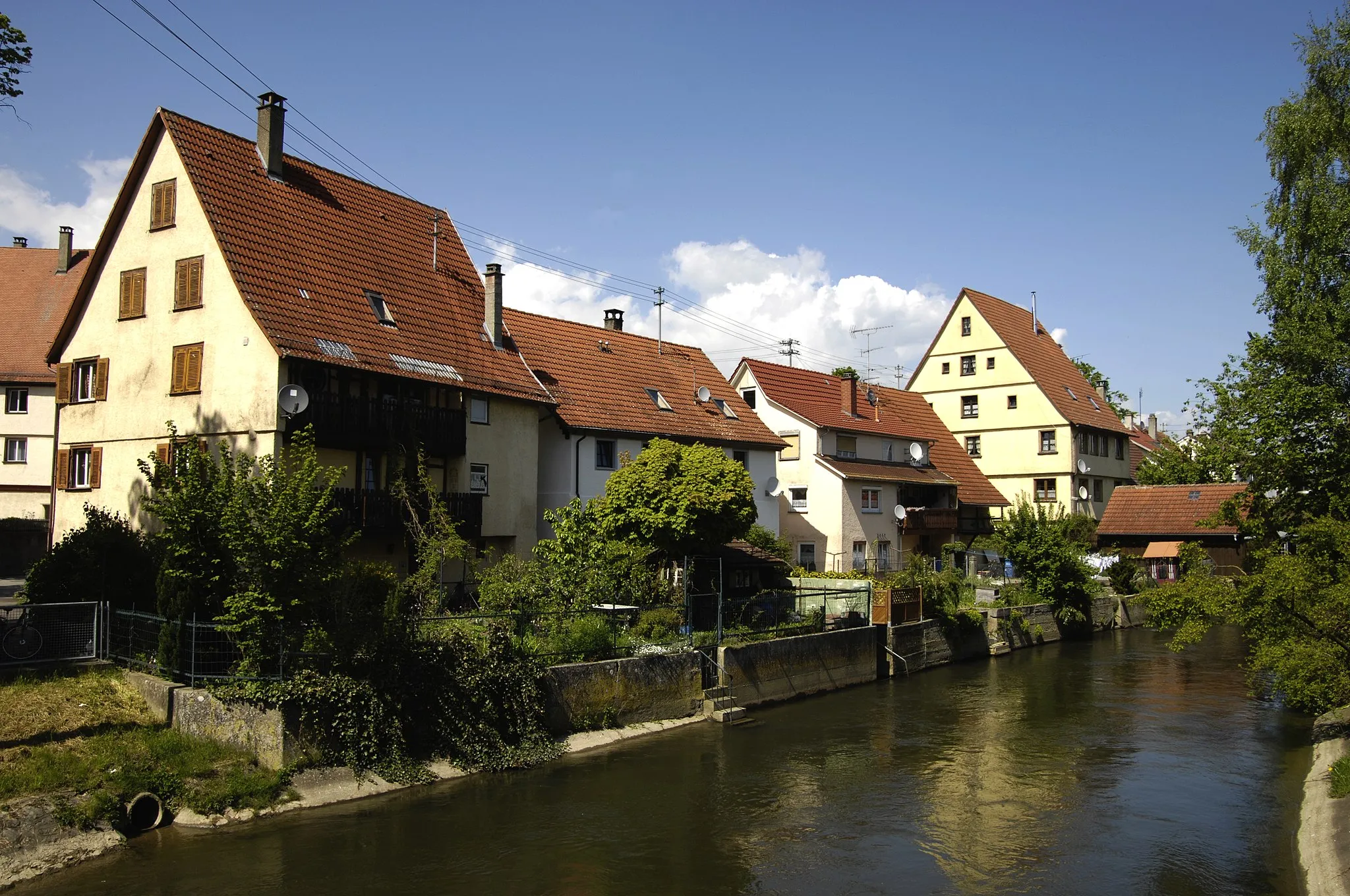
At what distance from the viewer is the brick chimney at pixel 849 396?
4975 cm

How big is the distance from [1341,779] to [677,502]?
630 inches

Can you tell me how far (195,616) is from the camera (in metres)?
18.8

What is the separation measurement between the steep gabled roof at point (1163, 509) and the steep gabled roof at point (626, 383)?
22.4 metres

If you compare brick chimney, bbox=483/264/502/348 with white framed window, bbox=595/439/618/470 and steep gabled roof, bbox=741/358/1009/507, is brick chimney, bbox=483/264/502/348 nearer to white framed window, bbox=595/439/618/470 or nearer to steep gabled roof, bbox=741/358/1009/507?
white framed window, bbox=595/439/618/470

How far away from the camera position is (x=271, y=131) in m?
29.4

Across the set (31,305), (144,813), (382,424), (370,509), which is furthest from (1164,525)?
(31,305)

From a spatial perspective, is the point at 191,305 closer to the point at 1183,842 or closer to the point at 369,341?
the point at 369,341

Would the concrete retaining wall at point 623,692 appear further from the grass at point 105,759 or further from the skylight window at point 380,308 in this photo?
the skylight window at point 380,308

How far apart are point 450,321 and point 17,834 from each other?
64.0 ft

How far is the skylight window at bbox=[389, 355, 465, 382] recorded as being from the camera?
2789 cm

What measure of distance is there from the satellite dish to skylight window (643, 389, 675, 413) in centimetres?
1613

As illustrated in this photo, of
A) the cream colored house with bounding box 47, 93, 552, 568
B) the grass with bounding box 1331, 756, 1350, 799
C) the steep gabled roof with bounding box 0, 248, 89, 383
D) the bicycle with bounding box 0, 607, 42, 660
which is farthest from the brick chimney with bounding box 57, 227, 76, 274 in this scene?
the grass with bounding box 1331, 756, 1350, 799

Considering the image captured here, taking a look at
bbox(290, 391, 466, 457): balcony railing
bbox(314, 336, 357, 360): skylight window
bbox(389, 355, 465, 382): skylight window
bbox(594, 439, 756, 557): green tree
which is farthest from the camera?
bbox(594, 439, 756, 557): green tree

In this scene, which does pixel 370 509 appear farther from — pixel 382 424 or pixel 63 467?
pixel 63 467
